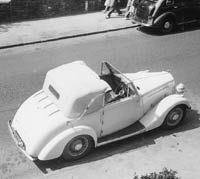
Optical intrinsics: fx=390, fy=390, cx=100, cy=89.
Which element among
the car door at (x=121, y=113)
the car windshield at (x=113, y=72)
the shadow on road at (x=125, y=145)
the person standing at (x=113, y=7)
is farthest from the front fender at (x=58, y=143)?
the person standing at (x=113, y=7)

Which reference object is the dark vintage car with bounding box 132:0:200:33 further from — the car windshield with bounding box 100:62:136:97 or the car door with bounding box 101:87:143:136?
the car door with bounding box 101:87:143:136

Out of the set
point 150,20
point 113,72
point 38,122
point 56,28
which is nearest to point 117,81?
point 113,72

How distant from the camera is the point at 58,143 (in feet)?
29.3

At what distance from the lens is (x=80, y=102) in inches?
358

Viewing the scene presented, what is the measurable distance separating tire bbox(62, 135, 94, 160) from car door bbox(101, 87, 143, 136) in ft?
1.59

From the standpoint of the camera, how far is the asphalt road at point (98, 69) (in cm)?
941

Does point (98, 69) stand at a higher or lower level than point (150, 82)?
lower

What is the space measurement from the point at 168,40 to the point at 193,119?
221 inches

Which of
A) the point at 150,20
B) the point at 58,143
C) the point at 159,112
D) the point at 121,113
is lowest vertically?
the point at 58,143

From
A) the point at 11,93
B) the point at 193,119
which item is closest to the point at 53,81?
the point at 11,93

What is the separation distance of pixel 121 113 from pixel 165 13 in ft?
26.3

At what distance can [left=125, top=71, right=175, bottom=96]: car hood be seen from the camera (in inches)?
408

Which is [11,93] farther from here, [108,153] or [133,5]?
[133,5]

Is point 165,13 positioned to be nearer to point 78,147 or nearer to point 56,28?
point 56,28
